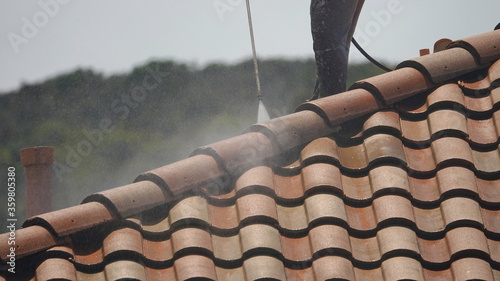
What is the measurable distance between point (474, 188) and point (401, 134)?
2.45 feet

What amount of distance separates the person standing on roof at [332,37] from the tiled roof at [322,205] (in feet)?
4.69

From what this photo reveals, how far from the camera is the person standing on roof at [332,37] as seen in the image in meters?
7.05

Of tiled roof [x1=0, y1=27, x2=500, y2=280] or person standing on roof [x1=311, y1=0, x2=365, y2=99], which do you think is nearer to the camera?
tiled roof [x1=0, y1=27, x2=500, y2=280]

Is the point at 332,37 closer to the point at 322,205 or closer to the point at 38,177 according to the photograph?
the point at 322,205

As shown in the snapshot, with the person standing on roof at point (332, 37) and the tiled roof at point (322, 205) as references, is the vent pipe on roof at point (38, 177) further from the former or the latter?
the tiled roof at point (322, 205)

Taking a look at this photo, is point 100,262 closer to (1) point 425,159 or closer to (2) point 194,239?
(2) point 194,239

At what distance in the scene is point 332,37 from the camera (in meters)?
7.20

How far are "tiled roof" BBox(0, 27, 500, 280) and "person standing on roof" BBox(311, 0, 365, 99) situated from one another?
4.69ft

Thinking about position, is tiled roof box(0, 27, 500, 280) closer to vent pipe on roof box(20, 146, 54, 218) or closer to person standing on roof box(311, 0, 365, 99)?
person standing on roof box(311, 0, 365, 99)

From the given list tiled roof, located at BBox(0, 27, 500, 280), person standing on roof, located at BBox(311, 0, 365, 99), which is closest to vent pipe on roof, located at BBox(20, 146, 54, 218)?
person standing on roof, located at BBox(311, 0, 365, 99)

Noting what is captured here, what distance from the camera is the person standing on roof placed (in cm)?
705

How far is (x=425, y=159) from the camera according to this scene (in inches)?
207

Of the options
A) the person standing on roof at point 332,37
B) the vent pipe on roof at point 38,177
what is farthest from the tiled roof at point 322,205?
the vent pipe on roof at point 38,177

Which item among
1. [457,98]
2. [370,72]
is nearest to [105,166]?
[370,72]
